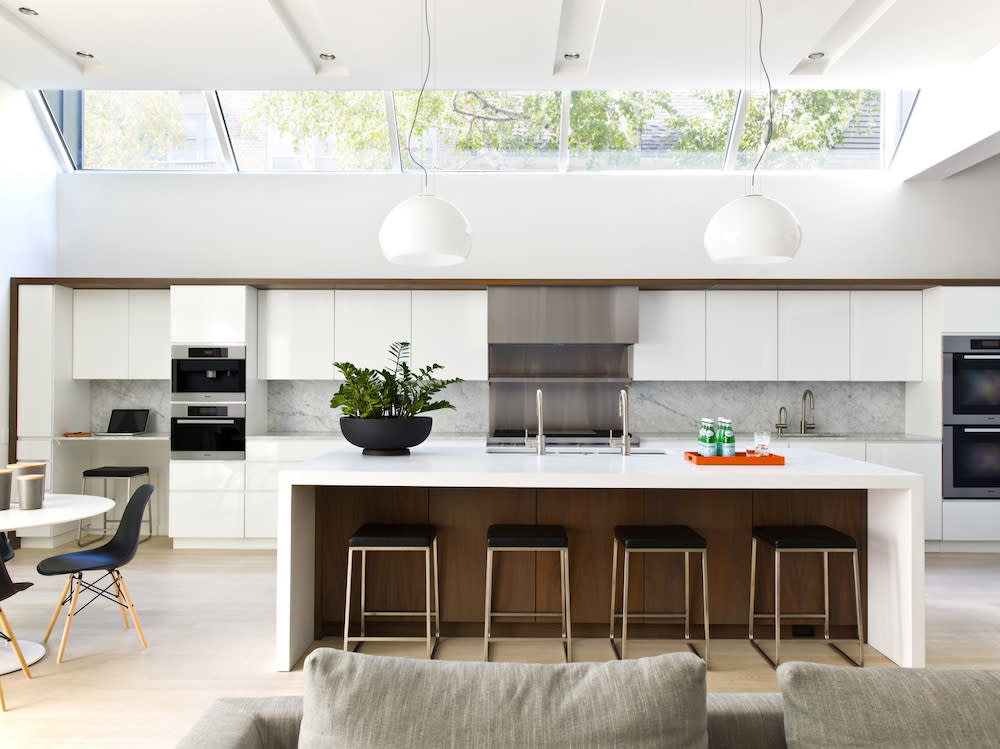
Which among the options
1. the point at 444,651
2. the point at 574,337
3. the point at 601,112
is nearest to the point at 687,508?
the point at 444,651

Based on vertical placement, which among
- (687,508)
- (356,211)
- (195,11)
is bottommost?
(687,508)

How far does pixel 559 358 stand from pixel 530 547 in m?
3.02

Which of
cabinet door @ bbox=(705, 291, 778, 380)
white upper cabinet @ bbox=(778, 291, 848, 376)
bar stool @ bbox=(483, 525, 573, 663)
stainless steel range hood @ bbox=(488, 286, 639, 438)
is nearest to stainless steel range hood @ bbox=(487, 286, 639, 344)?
stainless steel range hood @ bbox=(488, 286, 639, 438)

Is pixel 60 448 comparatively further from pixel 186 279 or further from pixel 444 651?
pixel 444 651

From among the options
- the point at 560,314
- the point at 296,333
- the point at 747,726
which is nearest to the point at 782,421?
the point at 560,314

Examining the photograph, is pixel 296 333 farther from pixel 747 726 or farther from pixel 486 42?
pixel 747 726

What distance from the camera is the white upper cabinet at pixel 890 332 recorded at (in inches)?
225

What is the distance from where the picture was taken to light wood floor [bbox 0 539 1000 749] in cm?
278

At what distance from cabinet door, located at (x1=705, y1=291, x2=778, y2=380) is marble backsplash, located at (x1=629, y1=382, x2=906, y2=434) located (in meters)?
0.45

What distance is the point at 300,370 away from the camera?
5809 mm

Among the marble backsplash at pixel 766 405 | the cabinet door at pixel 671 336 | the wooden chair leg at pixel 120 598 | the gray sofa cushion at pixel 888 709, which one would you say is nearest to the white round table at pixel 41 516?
the wooden chair leg at pixel 120 598

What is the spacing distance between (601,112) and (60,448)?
5.11 meters

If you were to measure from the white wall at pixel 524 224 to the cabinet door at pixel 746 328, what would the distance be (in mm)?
383

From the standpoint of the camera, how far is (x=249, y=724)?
1.40 m
